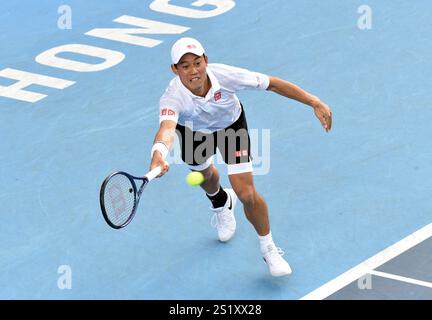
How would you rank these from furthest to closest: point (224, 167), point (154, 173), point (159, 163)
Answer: point (224, 167) < point (159, 163) < point (154, 173)

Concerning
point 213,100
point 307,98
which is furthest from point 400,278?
point 213,100

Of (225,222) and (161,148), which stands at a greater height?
(161,148)

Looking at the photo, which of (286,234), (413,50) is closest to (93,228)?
(286,234)

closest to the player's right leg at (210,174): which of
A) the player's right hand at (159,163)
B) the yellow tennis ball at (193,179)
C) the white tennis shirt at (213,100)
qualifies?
the white tennis shirt at (213,100)

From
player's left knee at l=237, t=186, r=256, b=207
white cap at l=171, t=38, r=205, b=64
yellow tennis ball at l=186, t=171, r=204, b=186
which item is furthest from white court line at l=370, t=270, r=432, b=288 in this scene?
white cap at l=171, t=38, r=205, b=64

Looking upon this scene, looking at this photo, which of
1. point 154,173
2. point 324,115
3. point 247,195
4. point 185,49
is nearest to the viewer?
point 154,173

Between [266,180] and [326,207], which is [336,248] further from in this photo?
[266,180]

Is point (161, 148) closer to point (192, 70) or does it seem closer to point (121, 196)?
point (121, 196)

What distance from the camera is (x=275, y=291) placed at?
10.0 m

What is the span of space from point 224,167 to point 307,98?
2288mm

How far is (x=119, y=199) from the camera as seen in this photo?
29.7 feet

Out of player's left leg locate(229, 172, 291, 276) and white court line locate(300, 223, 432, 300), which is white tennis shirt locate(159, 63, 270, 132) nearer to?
player's left leg locate(229, 172, 291, 276)

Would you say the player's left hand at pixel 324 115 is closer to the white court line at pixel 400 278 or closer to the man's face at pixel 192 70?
the man's face at pixel 192 70
